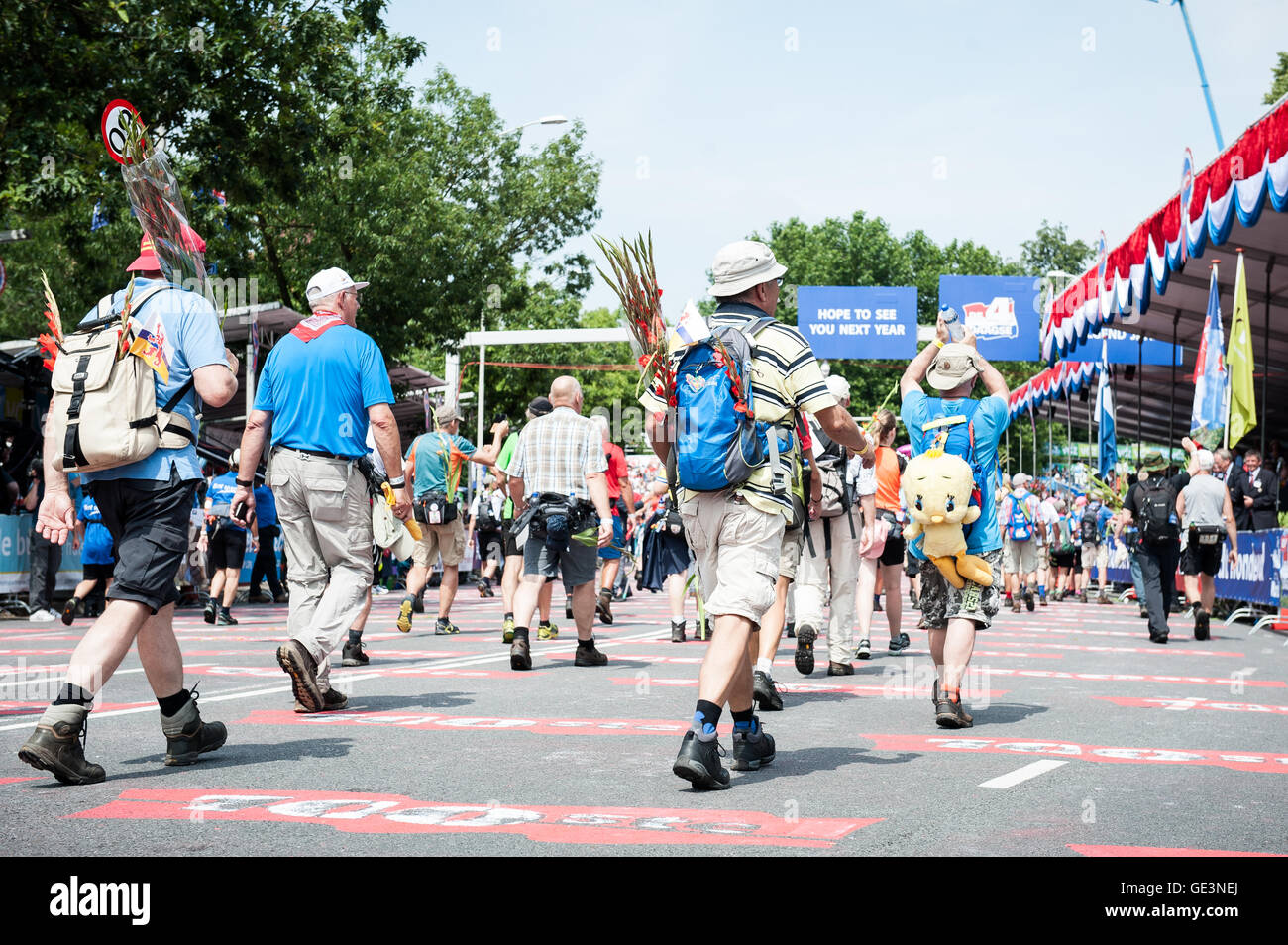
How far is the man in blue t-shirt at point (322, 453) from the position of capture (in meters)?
7.18

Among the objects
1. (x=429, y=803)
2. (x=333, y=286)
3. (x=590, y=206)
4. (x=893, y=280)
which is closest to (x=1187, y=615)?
(x=333, y=286)

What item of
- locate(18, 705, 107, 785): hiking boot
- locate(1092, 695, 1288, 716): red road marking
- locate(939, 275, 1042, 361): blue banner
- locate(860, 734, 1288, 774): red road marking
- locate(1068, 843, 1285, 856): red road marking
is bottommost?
locate(1092, 695, 1288, 716): red road marking

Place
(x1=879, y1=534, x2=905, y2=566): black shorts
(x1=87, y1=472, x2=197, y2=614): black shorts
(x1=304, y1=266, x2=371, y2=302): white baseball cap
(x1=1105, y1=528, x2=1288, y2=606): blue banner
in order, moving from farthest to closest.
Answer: (x1=1105, y1=528, x2=1288, y2=606): blue banner, (x1=879, y1=534, x2=905, y2=566): black shorts, (x1=304, y1=266, x2=371, y2=302): white baseball cap, (x1=87, y1=472, x2=197, y2=614): black shorts

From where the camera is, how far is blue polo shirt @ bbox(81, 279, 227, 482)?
5547mm

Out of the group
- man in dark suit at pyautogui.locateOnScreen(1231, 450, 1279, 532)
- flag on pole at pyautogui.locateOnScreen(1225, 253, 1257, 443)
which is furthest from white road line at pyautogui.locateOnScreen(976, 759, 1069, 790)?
man in dark suit at pyautogui.locateOnScreen(1231, 450, 1279, 532)

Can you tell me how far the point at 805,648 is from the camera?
9539 mm

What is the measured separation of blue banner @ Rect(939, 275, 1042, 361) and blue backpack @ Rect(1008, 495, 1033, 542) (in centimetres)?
1280

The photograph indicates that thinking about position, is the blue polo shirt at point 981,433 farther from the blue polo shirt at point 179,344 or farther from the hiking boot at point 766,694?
the blue polo shirt at point 179,344

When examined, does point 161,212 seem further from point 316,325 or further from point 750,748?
point 750,748

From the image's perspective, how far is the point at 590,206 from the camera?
43.0 meters

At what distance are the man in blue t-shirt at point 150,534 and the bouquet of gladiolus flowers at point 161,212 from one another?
29 centimetres

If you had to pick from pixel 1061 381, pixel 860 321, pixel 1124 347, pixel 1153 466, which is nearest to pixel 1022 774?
pixel 1153 466

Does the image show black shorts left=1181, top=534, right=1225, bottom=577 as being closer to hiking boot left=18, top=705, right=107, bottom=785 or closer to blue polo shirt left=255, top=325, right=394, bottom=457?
blue polo shirt left=255, top=325, right=394, bottom=457

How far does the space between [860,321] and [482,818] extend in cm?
3240
